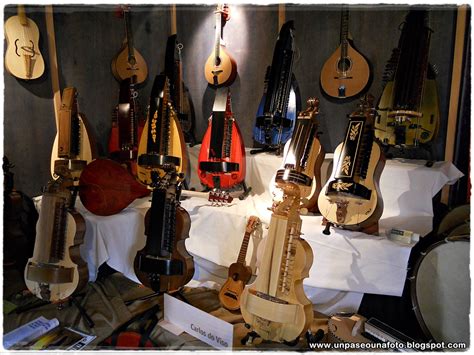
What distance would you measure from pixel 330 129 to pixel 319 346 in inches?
63.9

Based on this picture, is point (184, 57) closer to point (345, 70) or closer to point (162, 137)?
point (162, 137)

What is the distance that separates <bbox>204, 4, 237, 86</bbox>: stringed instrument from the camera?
8.98 ft

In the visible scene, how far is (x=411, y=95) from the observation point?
1.91 meters

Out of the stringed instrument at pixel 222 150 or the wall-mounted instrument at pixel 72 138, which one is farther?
the wall-mounted instrument at pixel 72 138

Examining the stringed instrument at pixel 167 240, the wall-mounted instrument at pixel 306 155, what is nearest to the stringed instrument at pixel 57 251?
the stringed instrument at pixel 167 240

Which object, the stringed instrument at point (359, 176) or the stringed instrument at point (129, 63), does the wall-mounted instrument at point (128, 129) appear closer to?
the stringed instrument at point (129, 63)

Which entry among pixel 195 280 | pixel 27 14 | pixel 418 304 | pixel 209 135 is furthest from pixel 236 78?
pixel 418 304

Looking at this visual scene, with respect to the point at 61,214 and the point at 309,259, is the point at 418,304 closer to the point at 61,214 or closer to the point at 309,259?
the point at 309,259

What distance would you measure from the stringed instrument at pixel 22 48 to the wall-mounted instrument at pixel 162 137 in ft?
4.85

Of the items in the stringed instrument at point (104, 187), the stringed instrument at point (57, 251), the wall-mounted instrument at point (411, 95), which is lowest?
the stringed instrument at point (57, 251)

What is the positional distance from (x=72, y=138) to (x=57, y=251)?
3.23ft

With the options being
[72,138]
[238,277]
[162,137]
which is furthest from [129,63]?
[238,277]

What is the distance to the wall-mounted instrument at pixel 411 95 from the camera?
1913 millimetres

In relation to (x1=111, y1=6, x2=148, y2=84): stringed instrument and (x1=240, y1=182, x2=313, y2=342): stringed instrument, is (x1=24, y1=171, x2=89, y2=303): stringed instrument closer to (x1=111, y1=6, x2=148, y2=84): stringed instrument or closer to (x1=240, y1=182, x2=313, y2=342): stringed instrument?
(x1=240, y1=182, x2=313, y2=342): stringed instrument
